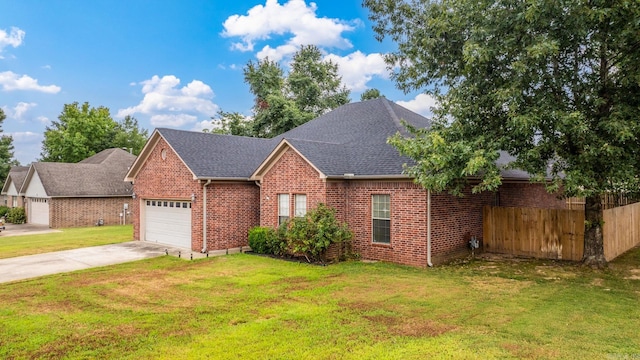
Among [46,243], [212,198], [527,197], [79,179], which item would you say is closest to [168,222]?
[212,198]

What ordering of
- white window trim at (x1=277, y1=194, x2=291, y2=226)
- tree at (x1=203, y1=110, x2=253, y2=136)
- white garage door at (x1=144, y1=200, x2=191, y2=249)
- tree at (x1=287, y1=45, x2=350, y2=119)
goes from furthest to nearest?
1. tree at (x1=287, y1=45, x2=350, y2=119)
2. tree at (x1=203, y1=110, x2=253, y2=136)
3. white garage door at (x1=144, y1=200, x2=191, y2=249)
4. white window trim at (x1=277, y1=194, x2=291, y2=226)

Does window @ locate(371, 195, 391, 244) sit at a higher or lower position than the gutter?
lower

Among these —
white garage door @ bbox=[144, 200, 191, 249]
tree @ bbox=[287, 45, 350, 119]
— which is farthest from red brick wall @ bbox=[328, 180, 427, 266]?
tree @ bbox=[287, 45, 350, 119]

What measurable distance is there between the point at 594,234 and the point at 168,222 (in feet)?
52.4

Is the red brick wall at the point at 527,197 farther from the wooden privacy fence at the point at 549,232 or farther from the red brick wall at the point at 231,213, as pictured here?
the red brick wall at the point at 231,213

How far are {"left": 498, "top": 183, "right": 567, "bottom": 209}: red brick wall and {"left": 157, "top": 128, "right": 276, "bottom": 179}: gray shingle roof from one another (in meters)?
11.0

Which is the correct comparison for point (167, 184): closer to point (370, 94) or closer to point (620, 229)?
point (620, 229)

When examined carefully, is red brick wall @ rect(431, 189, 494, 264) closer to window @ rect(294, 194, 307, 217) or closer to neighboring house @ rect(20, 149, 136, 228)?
window @ rect(294, 194, 307, 217)

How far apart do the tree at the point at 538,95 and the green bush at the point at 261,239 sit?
5982 millimetres

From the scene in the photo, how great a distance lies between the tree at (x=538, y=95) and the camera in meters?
8.98

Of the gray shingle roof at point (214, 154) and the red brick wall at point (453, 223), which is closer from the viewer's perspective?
the red brick wall at point (453, 223)

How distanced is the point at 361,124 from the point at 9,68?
36120mm

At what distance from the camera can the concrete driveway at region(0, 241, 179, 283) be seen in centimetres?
1153

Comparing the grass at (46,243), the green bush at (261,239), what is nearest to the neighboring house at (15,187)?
the grass at (46,243)
